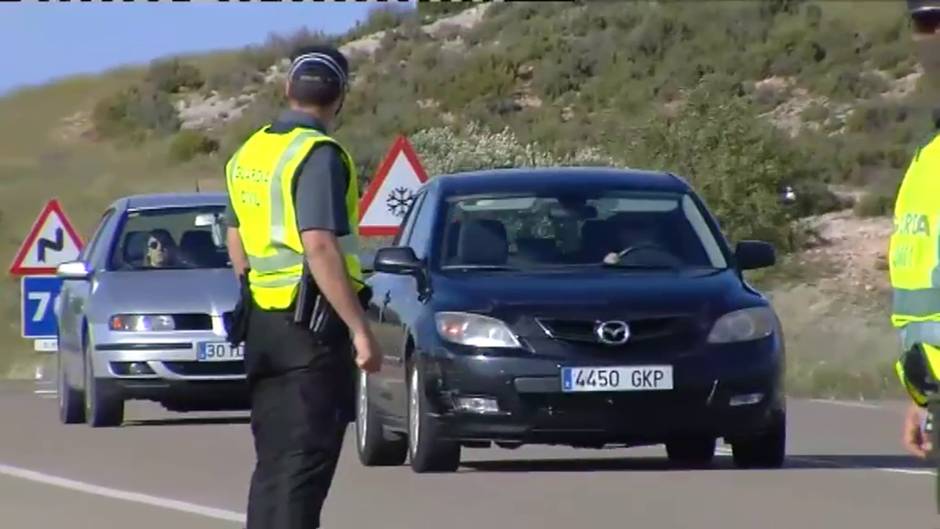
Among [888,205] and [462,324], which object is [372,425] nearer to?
[462,324]

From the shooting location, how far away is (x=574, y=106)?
67.9 m

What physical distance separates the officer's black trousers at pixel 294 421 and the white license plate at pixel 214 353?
34.8 ft

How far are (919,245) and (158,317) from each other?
13.4 m

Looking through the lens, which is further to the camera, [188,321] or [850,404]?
[850,404]

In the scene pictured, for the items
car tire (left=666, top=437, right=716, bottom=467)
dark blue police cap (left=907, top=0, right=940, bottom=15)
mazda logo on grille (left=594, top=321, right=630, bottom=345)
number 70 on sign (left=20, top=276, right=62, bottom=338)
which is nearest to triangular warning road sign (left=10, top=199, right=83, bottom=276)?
number 70 on sign (left=20, top=276, right=62, bottom=338)

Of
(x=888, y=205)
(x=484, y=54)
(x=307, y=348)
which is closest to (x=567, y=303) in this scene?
(x=307, y=348)

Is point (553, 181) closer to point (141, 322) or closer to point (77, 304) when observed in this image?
point (141, 322)

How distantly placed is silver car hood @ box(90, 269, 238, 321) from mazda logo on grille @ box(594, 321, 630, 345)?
5917 millimetres

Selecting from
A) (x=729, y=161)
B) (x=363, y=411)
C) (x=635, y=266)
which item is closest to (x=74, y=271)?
(x=363, y=411)

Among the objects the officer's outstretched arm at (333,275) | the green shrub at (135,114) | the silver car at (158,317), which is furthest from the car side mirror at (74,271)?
the green shrub at (135,114)

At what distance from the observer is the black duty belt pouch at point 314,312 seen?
903 cm

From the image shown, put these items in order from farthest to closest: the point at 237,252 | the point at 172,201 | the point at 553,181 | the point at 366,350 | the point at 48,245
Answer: the point at 48,245 → the point at 172,201 → the point at 553,181 → the point at 237,252 → the point at 366,350

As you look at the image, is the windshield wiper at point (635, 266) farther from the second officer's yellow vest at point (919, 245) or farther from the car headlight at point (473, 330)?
the second officer's yellow vest at point (919, 245)

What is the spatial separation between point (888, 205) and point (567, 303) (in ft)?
120
